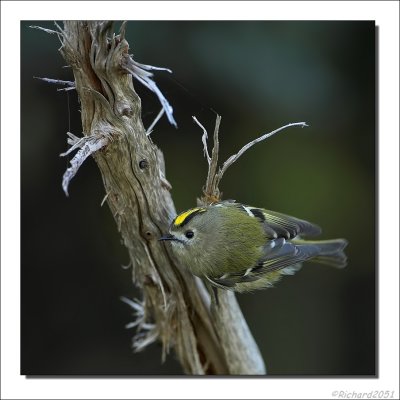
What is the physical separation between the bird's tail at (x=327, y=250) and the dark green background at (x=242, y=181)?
74mm

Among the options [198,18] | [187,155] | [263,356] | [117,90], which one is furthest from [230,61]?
[263,356]

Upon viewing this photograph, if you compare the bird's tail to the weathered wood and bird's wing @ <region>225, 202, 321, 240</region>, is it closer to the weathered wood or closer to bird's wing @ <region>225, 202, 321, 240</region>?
bird's wing @ <region>225, 202, 321, 240</region>

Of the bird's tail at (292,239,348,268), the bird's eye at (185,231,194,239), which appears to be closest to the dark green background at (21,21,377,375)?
the bird's tail at (292,239,348,268)

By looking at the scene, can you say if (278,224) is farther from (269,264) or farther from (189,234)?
(189,234)

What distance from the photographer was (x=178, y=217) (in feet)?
4.24

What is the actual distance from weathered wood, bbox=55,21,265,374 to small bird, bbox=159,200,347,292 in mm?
72

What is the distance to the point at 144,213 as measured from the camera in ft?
4.29

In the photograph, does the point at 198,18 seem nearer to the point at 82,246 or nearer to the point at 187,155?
the point at 187,155

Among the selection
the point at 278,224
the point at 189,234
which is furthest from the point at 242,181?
the point at 189,234

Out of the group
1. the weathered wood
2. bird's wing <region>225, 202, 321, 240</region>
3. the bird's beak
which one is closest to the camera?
the weathered wood

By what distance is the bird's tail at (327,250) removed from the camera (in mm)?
1449

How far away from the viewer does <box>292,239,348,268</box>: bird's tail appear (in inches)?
57.1

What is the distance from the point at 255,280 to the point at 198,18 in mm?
695

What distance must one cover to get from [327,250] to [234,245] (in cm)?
30
